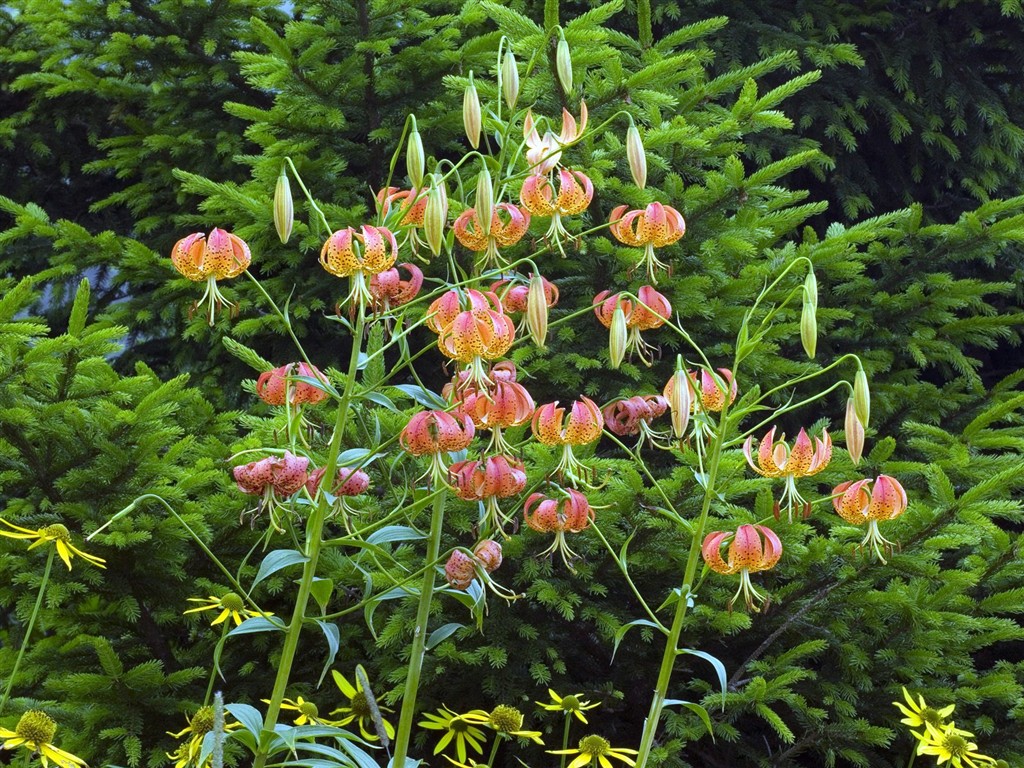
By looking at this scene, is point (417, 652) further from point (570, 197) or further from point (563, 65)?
point (563, 65)

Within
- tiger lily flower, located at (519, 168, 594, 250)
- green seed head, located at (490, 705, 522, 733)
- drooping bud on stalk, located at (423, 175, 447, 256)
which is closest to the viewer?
drooping bud on stalk, located at (423, 175, 447, 256)

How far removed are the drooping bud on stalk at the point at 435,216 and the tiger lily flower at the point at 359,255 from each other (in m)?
0.04

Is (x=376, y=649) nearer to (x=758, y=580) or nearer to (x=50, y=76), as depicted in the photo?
(x=758, y=580)

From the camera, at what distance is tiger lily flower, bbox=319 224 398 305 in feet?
3.30

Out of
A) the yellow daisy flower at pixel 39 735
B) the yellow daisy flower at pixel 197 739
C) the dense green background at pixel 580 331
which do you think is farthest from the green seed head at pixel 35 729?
the dense green background at pixel 580 331

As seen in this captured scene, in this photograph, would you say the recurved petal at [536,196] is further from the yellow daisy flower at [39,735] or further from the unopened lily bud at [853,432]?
the yellow daisy flower at [39,735]

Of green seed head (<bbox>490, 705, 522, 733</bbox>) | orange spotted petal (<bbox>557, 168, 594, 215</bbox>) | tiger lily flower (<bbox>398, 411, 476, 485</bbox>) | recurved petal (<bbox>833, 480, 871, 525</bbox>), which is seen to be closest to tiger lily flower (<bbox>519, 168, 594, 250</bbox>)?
orange spotted petal (<bbox>557, 168, 594, 215</bbox>)

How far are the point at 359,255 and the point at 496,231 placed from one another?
19 centimetres

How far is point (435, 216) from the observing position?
3.28 ft

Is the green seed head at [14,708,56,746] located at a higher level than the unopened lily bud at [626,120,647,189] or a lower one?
lower

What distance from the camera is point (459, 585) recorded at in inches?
42.2

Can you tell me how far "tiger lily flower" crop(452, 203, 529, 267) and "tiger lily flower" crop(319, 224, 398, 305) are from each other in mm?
148

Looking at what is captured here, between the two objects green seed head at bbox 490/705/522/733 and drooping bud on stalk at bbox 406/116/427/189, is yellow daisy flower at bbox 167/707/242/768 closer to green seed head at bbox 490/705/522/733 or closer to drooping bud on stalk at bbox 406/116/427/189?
green seed head at bbox 490/705/522/733

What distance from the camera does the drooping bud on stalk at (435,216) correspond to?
3.25 ft
